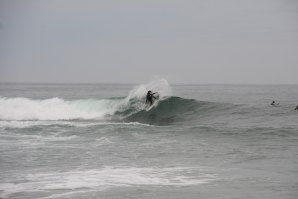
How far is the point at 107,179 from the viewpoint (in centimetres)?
972

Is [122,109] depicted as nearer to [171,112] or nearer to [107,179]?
[171,112]

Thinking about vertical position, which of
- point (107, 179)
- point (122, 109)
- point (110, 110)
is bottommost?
point (107, 179)

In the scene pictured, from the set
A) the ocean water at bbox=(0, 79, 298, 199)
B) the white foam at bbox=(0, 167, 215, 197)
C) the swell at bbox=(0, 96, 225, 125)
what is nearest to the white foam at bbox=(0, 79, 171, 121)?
the swell at bbox=(0, 96, 225, 125)

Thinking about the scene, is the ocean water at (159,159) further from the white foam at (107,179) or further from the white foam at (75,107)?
the white foam at (75,107)

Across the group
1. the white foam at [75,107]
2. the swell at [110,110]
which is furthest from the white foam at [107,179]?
the white foam at [75,107]

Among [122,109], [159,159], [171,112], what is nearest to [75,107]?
[122,109]

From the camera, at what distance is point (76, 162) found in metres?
11.7

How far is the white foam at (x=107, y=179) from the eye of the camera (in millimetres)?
9028

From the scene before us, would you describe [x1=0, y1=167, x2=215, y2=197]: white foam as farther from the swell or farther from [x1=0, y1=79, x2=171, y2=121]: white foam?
[x1=0, y1=79, x2=171, y2=121]: white foam

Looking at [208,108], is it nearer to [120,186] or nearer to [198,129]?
[198,129]

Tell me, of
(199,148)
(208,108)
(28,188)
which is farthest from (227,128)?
(28,188)

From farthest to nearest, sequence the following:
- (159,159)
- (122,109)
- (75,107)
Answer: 1. (75,107)
2. (122,109)
3. (159,159)

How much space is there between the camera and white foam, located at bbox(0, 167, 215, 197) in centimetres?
903

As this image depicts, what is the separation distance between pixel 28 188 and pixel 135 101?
72.1ft
